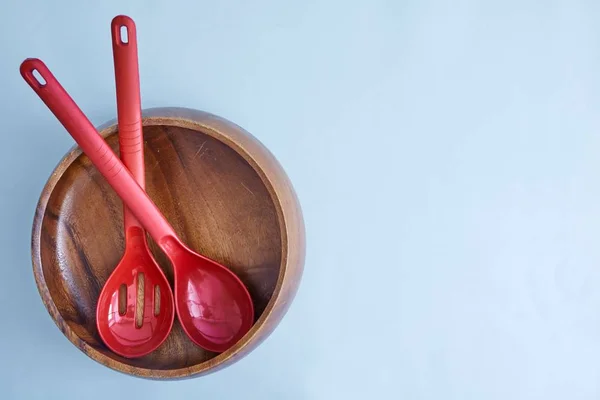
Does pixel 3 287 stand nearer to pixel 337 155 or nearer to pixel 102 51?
pixel 102 51

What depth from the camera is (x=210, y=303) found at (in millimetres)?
730

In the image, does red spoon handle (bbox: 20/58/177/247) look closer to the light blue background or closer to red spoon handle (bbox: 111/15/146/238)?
red spoon handle (bbox: 111/15/146/238)

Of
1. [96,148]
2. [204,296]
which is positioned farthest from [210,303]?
[96,148]

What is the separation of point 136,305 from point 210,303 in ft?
0.26

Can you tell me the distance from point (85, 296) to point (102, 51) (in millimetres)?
287

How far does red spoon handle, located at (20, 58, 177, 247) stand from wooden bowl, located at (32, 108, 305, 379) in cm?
5

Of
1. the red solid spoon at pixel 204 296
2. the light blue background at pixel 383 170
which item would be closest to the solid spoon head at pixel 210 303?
the red solid spoon at pixel 204 296

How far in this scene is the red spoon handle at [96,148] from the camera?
59 centimetres

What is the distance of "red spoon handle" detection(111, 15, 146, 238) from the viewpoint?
24.1 inches

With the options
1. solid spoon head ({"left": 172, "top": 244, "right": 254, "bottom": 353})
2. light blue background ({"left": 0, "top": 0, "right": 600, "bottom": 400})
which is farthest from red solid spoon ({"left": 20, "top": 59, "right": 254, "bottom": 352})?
light blue background ({"left": 0, "top": 0, "right": 600, "bottom": 400})

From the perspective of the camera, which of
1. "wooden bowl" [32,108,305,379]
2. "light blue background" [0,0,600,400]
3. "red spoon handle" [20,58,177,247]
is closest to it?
"red spoon handle" [20,58,177,247]

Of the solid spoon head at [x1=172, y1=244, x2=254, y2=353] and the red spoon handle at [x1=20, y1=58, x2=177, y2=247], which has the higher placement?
the red spoon handle at [x1=20, y1=58, x2=177, y2=247]

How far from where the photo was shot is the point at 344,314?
0.82 m

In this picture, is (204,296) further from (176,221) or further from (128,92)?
(128,92)
